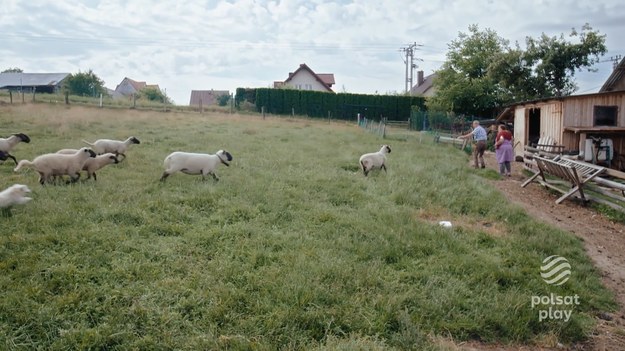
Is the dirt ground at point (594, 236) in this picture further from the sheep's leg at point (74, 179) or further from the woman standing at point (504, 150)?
the sheep's leg at point (74, 179)

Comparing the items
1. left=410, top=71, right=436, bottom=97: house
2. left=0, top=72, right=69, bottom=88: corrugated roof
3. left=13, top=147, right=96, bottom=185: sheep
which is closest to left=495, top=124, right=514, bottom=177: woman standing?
left=13, top=147, right=96, bottom=185: sheep

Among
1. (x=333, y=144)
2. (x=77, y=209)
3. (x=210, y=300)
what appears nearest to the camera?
(x=210, y=300)

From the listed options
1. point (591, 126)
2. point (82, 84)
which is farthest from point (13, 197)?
point (82, 84)

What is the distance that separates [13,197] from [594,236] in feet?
31.0

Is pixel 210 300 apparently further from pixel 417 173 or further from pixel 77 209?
pixel 417 173

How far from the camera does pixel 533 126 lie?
2133cm

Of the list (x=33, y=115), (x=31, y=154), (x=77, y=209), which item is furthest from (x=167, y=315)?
(x=33, y=115)

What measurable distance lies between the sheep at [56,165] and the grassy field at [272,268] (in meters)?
0.37

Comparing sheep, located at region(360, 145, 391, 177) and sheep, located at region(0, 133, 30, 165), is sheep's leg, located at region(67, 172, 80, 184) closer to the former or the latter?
sheep, located at region(0, 133, 30, 165)

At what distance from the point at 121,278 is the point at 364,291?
8.46 feet

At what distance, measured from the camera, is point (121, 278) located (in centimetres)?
450

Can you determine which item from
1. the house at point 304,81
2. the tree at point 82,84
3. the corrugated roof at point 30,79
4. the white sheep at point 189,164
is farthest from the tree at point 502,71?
the corrugated roof at point 30,79

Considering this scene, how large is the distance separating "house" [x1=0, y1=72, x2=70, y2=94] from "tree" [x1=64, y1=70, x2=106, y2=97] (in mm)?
2575

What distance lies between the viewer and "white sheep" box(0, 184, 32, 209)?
6177 mm
